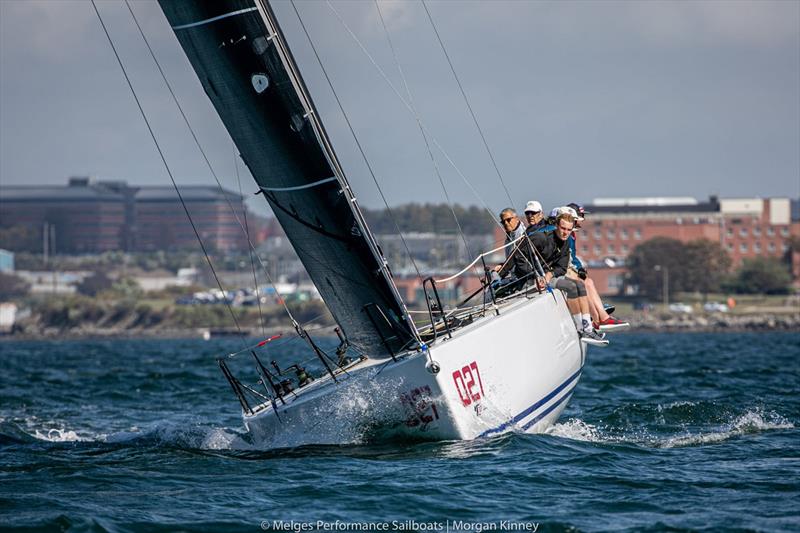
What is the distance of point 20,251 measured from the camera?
144 m

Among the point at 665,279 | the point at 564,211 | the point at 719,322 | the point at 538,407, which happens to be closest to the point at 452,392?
the point at 538,407

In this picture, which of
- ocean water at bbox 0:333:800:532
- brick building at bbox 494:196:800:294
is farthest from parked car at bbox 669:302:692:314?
ocean water at bbox 0:333:800:532

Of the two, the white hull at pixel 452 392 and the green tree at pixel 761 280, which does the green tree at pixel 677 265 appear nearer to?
the green tree at pixel 761 280

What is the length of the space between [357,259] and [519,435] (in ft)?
6.20

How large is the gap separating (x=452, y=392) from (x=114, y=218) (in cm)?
14760

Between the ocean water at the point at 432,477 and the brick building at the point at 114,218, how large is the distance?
138 meters

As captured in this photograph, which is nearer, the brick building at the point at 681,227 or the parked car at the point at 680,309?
the parked car at the point at 680,309

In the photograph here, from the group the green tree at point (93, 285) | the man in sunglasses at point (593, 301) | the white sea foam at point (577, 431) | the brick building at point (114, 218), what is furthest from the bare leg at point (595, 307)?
the brick building at point (114, 218)

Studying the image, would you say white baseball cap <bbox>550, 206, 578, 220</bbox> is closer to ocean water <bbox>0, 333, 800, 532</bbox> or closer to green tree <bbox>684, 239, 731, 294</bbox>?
ocean water <bbox>0, 333, 800, 532</bbox>

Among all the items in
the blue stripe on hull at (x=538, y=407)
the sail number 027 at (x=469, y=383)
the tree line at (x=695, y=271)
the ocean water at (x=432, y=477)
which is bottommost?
the tree line at (x=695, y=271)

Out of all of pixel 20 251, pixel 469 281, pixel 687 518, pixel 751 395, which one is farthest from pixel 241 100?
pixel 20 251

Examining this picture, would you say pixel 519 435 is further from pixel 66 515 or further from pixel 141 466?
pixel 66 515

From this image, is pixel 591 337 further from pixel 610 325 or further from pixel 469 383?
pixel 469 383

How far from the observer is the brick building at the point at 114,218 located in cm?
14862
